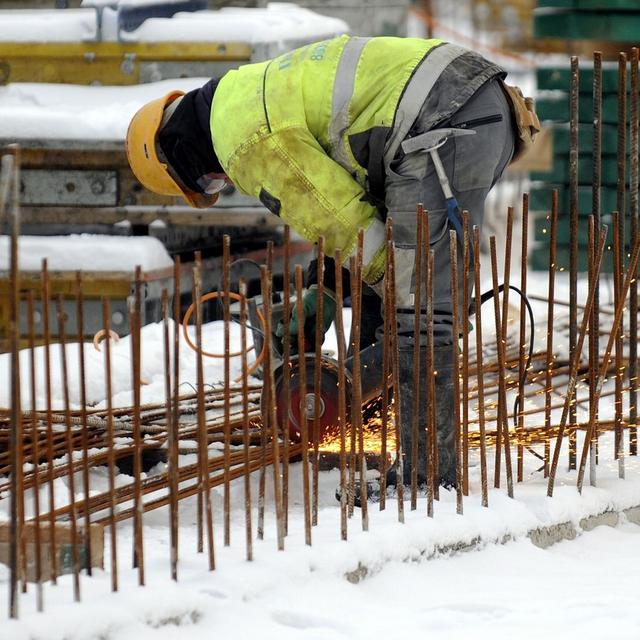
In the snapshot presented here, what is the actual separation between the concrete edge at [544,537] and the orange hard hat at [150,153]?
1.39 metres

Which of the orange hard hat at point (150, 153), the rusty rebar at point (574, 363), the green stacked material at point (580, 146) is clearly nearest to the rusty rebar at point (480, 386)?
the rusty rebar at point (574, 363)

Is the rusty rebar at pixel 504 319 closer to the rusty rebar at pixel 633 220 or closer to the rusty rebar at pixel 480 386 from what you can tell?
the rusty rebar at pixel 480 386

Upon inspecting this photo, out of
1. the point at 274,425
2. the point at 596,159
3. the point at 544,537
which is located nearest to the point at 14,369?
the point at 274,425

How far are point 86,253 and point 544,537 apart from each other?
3.21 metres

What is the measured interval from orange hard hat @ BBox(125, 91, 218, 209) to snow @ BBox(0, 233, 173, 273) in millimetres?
2043

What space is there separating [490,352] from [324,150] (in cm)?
237

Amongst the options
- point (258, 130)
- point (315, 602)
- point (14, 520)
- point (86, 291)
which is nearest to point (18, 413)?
point (14, 520)

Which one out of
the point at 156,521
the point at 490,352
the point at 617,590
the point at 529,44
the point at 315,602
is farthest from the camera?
the point at 529,44

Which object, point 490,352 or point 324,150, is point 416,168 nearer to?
point 324,150

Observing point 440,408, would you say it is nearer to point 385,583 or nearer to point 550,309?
point 550,309

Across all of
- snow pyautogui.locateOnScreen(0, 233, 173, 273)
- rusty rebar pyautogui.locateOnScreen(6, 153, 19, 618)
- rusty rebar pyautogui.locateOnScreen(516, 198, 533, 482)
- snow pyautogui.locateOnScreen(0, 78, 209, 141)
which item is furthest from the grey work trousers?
snow pyautogui.locateOnScreen(0, 78, 209, 141)

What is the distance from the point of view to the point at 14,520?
2.68m

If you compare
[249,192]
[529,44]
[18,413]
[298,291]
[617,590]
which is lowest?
[617,590]

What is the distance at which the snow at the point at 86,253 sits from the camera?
6.04 m
